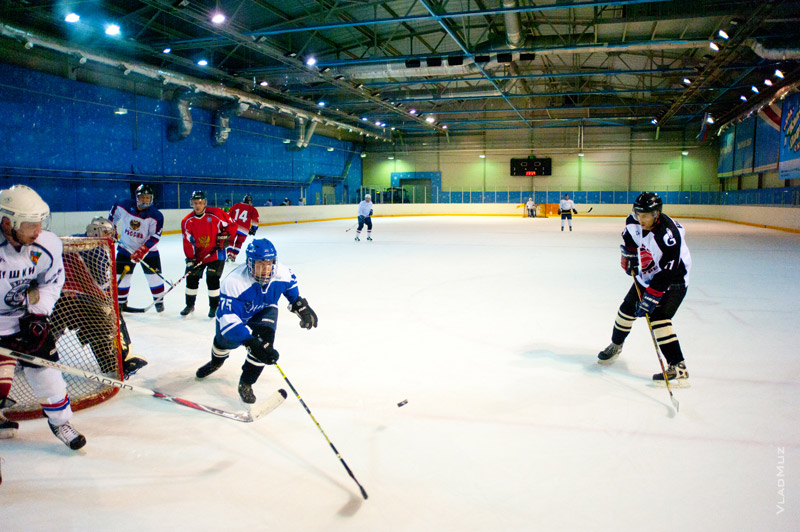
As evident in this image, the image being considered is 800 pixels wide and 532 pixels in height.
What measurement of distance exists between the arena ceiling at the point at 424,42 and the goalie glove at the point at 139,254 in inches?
317

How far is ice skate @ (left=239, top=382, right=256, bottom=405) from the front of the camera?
321cm

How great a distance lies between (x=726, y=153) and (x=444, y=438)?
102 ft

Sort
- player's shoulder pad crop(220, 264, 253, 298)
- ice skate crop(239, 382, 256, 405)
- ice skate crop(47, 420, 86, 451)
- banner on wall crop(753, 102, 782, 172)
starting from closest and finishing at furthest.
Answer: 1. ice skate crop(47, 420, 86, 451)
2. player's shoulder pad crop(220, 264, 253, 298)
3. ice skate crop(239, 382, 256, 405)
4. banner on wall crop(753, 102, 782, 172)

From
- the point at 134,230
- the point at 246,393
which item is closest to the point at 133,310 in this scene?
the point at 134,230

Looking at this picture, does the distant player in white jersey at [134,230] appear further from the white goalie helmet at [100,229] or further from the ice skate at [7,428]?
the ice skate at [7,428]

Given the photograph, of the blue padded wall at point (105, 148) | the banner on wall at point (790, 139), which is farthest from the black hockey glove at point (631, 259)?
the banner on wall at point (790, 139)

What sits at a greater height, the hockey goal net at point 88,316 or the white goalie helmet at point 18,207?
the white goalie helmet at point 18,207

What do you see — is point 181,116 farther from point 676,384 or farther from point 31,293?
point 676,384

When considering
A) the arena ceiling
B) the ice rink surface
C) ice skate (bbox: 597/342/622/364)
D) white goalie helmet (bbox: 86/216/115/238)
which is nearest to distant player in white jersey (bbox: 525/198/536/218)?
the arena ceiling

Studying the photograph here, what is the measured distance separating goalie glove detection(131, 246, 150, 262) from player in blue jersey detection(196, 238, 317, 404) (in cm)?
261

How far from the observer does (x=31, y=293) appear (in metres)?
2.43

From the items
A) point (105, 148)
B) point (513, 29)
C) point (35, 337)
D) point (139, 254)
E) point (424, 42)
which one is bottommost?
point (35, 337)

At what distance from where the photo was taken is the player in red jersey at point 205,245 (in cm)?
561

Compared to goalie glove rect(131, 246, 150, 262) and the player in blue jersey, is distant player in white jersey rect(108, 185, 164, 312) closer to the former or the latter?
goalie glove rect(131, 246, 150, 262)
